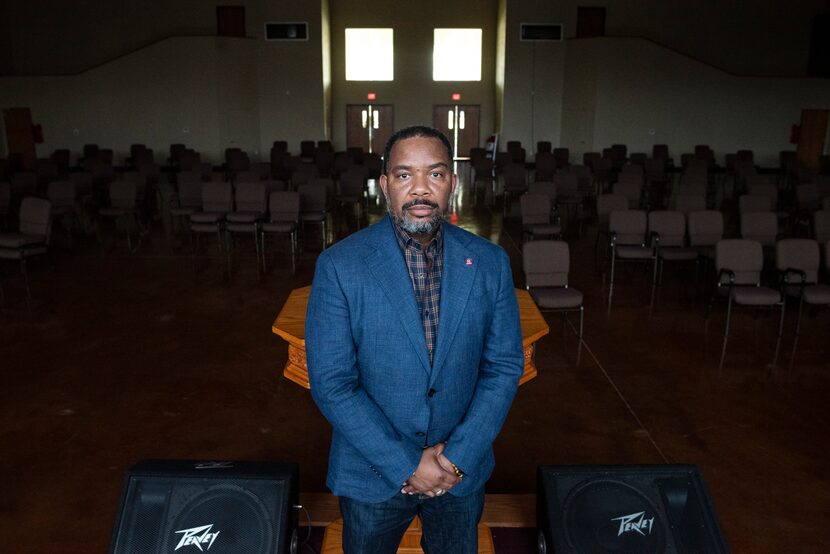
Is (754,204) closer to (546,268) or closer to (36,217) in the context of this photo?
(546,268)

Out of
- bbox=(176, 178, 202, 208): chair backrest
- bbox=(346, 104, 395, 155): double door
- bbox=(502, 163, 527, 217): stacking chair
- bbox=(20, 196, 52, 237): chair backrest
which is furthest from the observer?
bbox=(346, 104, 395, 155): double door

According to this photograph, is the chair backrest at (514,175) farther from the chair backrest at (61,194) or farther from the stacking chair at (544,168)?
Result: the chair backrest at (61,194)

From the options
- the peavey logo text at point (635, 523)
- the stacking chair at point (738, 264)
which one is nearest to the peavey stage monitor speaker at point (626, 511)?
the peavey logo text at point (635, 523)

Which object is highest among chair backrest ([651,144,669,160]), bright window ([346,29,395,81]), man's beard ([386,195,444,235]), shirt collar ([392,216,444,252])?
bright window ([346,29,395,81])

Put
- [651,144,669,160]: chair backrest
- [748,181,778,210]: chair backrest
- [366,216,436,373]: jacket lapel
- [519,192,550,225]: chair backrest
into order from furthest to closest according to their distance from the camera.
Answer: [651,144,669,160]: chair backrest → [748,181,778,210]: chair backrest → [519,192,550,225]: chair backrest → [366,216,436,373]: jacket lapel

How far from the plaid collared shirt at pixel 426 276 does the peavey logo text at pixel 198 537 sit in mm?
1129

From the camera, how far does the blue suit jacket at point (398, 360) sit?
2016 mm

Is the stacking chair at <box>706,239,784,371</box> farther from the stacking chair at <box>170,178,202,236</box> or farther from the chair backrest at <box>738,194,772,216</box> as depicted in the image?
the stacking chair at <box>170,178,202,236</box>

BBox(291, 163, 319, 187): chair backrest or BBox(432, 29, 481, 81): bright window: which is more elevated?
BBox(432, 29, 481, 81): bright window

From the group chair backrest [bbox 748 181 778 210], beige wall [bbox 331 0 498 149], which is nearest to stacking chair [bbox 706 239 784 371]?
chair backrest [bbox 748 181 778 210]

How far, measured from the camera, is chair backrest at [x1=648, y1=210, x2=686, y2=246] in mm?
7770

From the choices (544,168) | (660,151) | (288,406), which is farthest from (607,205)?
(660,151)

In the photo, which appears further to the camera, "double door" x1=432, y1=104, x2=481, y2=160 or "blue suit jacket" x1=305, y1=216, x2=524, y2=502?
"double door" x1=432, y1=104, x2=481, y2=160

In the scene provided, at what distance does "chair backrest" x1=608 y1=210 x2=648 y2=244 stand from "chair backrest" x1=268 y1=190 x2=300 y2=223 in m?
4.03
